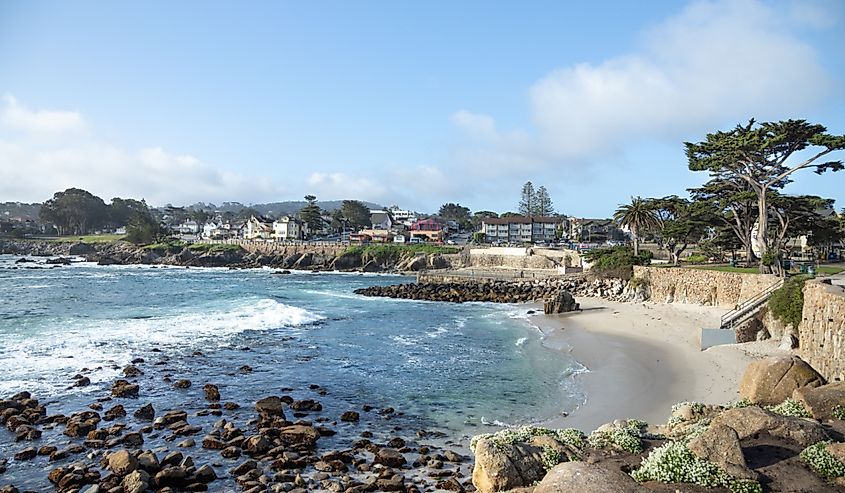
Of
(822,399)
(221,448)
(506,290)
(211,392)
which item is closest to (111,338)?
(211,392)

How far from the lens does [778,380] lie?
12961 millimetres

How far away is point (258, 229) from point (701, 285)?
347 ft

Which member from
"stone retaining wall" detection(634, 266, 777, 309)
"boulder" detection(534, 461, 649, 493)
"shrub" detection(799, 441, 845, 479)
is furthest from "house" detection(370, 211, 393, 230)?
"boulder" detection(534, 461, 649, 493)

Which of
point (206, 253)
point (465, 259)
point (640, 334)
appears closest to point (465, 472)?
point (640, 334)

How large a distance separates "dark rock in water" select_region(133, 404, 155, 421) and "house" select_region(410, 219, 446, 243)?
312 ft

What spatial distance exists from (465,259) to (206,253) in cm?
4893

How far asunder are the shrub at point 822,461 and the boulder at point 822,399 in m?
2.57

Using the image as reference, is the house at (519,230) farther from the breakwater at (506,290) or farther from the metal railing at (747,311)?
the metal railing at (747,311)

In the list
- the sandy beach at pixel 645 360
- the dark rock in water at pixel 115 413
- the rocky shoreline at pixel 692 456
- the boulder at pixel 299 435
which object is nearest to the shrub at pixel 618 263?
the sandy beach at pixel 645 360

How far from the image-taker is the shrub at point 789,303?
2297cm

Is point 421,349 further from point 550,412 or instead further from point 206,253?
point 206,253

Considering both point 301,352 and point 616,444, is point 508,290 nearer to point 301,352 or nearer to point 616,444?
point 301,352

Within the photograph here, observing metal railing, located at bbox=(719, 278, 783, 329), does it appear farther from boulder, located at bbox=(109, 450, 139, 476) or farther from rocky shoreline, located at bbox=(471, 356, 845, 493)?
boulder, located at bbox=(109, 450, 139, 476)

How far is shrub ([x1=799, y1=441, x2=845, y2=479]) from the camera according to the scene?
8.37 meters
